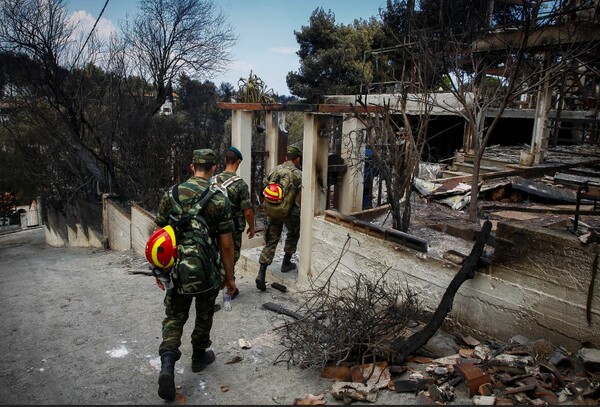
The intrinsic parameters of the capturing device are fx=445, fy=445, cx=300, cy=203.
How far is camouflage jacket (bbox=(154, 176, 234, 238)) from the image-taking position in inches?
139

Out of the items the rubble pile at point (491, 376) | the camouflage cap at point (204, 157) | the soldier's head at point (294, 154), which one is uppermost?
the camouflage cap at point (204, 157)

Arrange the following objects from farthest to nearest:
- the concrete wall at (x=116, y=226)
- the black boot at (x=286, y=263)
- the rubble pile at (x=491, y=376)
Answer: the concrete wall at (x=116, y=226) → the black boot at (x=286, y=263) → the rubble pile at (x=491, y=376)

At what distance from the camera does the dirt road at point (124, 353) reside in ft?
11.0

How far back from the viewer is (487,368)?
10.3ft

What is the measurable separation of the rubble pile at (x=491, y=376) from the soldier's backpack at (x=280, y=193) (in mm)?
2469

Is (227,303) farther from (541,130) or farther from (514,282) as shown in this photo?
(541,130)

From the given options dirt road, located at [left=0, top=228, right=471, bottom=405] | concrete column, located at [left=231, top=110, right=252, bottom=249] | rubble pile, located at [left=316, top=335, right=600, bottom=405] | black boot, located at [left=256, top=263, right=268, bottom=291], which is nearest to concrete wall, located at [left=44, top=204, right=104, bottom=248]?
dirt road, located at [left=0, top=228, right=471, bottom=405]

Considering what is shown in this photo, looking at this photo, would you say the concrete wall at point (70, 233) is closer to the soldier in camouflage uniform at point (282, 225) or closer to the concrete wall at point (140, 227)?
the concrete wall at point (140, 227)

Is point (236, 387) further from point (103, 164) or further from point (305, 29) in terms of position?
point (305, 29)

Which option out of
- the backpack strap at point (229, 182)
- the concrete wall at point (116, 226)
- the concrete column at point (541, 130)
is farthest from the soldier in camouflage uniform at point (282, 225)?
the concrete column at point (541, 130)

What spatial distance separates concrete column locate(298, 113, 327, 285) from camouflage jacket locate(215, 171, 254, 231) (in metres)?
0.83

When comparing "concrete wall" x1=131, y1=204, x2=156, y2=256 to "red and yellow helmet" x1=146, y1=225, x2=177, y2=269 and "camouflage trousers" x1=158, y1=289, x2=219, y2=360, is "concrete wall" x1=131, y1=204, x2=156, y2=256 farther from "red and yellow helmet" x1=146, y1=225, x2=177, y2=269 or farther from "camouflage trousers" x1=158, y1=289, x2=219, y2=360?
"red and yellow helmet" x1=146, y1=225, x2=177, y2=269

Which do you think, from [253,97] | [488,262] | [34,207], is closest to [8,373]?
[488,262]

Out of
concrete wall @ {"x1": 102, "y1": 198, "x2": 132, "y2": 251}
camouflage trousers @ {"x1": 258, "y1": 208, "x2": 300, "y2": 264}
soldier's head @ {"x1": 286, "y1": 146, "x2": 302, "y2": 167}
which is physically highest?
soldier's head @ {"x1": 286, "y1": 146, "x2": 302, "y2": 167}
